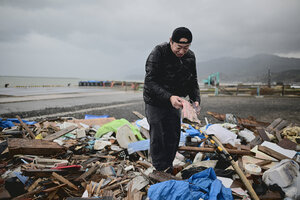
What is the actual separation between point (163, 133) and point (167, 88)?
2.69 feet

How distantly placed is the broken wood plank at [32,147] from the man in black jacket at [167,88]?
2289mm

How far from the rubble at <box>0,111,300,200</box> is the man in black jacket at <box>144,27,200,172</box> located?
0.31 metres

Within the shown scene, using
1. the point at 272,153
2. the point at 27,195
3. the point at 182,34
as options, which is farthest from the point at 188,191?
the point at 272,153

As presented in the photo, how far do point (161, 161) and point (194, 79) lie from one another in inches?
64.6

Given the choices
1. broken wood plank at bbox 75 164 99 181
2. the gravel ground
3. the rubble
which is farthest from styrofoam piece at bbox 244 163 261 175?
the gravel ground

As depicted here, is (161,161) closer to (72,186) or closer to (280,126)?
(72,186)

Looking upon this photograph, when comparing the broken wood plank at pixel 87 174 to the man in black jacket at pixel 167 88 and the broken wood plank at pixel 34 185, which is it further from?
the man in black jacket at pixel 167 88

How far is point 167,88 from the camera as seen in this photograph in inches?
102

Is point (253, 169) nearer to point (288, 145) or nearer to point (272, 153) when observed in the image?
point (272, 153)

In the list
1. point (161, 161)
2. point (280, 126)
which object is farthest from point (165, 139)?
point (280, 126)

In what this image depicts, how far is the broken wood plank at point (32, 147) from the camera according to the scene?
3.22 metres

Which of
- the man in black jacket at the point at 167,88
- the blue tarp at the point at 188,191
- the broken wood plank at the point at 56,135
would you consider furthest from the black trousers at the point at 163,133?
the broken wood plank at the point at 56,135

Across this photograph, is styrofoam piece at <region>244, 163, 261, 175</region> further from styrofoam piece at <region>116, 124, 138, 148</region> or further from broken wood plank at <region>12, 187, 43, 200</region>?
broken wood plank at <region>12, 187, 43, 200</region>

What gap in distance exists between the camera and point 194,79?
2.96m
